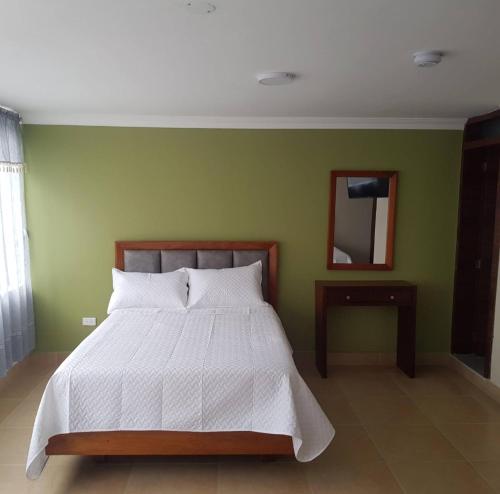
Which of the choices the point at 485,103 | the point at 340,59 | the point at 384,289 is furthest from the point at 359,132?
the point at 340,59

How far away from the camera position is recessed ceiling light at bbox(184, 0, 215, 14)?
65.9 inches

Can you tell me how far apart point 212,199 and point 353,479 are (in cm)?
257

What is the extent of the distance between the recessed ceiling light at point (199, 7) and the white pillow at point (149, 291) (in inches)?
96.5

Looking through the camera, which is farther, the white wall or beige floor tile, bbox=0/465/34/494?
the white wall

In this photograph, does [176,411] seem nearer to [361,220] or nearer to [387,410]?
[387,410]

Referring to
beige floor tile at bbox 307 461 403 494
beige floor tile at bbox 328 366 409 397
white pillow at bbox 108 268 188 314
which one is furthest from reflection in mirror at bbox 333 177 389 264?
beige floor tile at bbox 307 461 403 494

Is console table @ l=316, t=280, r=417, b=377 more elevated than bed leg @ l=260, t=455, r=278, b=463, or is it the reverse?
console table @ l=316, t=280, r=417, b=377

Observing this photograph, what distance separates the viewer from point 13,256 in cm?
382

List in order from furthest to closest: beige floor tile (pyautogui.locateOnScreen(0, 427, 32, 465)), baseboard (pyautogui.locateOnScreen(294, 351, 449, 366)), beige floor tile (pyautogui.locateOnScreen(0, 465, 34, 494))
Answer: baseboard (pyautogui.locateOnScreen(294, 351, 449, 366)) < beige floor tile (pyautogui.locateOnScreen(0, 427, 32, 465)) < beige floor tile (pyautogui.locateOnScreen(0, 465, 34, 494))

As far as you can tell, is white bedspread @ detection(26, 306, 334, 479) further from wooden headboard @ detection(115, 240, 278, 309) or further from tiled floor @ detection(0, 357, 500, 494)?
wooden headboard @ detection(115, 240, 278, 309)

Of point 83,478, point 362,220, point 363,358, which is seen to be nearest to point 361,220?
point 362,220

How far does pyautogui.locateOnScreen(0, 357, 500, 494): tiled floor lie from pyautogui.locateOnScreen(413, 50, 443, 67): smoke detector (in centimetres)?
230

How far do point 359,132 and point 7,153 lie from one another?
3.04 m

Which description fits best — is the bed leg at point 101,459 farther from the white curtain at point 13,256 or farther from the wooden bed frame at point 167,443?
the white curtain at point 13,256
